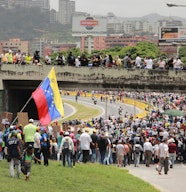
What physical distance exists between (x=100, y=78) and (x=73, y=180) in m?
11.9

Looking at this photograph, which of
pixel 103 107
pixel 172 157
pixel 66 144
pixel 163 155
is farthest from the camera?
pixel 103 107

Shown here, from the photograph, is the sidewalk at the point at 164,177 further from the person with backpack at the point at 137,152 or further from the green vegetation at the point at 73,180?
the green vegetation at the point at 73,180

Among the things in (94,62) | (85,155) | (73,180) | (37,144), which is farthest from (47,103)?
(94,62)

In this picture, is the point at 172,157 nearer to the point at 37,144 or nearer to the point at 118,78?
the point at 118,78

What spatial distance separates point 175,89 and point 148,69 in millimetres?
1563

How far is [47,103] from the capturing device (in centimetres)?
2083

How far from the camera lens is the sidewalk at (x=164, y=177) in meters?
20.2

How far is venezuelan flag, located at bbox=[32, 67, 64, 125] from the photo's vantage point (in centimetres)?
2056

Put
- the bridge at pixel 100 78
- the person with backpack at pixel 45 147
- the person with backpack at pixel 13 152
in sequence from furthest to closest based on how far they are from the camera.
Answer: the bridge at pixel 100 78
the person with backpack at pixel 45 147
the person with backpack at pixel 13 152

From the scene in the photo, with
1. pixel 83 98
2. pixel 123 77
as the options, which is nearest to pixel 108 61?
pixel 123 77

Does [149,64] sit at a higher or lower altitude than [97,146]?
higher

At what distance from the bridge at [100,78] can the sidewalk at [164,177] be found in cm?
531

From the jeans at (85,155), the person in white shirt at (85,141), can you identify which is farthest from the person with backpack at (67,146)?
the jeans at (85,155)

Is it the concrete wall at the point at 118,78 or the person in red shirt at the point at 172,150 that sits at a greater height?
the concrete wall at the point at 118,78
